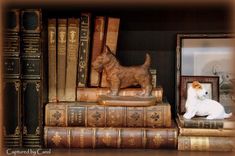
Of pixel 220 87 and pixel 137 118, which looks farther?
pixel 220 87

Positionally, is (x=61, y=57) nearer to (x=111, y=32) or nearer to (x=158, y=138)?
(x=111, y=32)

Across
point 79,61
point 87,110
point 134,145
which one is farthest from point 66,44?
point 134,145

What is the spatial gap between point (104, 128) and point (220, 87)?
1.04 feet

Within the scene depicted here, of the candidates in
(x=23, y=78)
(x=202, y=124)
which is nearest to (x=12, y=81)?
(x=23, y=78)

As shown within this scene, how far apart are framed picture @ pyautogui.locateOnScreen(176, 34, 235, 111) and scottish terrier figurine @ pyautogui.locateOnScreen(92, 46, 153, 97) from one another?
11cm

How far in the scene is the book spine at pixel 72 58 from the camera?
839mm

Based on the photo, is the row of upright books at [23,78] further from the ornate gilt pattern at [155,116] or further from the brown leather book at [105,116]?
the ornate gilt pattern at [155,116]

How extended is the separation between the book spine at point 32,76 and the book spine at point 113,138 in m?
0.03

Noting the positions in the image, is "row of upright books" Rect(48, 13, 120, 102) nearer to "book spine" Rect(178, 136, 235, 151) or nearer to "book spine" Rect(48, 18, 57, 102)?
"book spine" Rect(48, 18, 57, 102)

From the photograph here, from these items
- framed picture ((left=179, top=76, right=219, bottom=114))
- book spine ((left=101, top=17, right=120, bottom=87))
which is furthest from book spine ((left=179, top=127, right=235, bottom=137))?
book spine ((left=101, top=17, right=120, bottom=87))

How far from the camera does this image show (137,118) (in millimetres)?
788

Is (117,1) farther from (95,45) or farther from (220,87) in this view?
(220,87)

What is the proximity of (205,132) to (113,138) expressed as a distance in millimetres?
199

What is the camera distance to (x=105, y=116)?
0.79 meters
